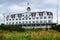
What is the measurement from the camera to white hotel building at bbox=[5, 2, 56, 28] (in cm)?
7000

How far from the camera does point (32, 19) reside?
72.8m

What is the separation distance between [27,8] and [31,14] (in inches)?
147

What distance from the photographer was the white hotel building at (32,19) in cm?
7000

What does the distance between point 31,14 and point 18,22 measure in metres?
5.52

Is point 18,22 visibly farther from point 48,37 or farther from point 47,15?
point 48,37

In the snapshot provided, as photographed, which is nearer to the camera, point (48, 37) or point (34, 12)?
point (48, 37)

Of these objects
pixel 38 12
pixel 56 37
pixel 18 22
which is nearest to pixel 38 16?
pixel 38 12

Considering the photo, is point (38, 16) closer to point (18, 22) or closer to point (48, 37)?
point (18, 22)

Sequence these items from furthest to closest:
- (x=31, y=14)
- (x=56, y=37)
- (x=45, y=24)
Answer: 1. (x=31, y=14)
2. (x=45, y=24)
3. (x=56, y=37)

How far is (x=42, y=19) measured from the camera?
71562 millimetres

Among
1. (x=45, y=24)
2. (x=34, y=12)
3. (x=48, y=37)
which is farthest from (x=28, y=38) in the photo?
(x=34, y=12)

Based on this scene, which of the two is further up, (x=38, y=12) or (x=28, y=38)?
(x=38, y=12)

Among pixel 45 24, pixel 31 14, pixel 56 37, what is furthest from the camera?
pixel 31 14

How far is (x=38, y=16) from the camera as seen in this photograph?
238 ft
